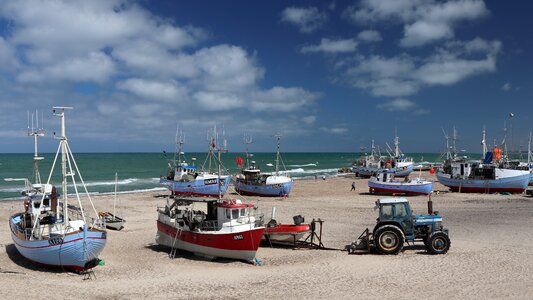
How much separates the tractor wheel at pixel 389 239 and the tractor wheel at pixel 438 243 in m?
1.26

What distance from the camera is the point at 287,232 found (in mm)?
21906

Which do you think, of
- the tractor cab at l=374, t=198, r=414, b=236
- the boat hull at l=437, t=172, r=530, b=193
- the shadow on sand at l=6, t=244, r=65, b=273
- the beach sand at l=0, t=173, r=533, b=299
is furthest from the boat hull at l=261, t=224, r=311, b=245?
the boat hull at l=437, t=172, r=530, b=193

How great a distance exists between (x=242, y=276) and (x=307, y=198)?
29.6m

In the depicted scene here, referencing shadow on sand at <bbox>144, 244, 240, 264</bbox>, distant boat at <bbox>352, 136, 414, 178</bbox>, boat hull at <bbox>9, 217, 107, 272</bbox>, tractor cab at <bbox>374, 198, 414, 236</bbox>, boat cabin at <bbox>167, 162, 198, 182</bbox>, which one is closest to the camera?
boat hull at <bbox>9, 217, 107, 272</bbox>

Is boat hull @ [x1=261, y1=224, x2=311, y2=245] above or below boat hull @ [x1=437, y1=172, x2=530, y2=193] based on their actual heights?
below

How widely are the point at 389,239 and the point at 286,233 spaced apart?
4.96 metres

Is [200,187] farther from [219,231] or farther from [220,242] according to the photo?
[220,242]

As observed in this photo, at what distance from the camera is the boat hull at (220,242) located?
19094 mm

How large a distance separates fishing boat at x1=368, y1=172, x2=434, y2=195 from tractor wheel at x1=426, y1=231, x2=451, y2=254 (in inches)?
1059

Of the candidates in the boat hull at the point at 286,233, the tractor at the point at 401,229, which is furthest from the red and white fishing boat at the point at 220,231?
the tractor at the point at 401,229

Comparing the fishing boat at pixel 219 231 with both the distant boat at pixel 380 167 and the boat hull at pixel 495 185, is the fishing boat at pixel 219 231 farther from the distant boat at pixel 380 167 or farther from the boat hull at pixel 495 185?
the distant boat at pixel 380 167

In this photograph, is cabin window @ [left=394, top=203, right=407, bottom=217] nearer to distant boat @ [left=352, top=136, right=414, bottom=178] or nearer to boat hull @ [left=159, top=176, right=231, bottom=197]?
boat hull @ [left=159, top=176, right=231, bottom=197]

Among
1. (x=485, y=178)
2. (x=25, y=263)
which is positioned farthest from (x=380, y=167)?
(x=25, y=263)

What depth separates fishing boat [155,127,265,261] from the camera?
19219mm
